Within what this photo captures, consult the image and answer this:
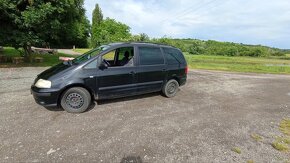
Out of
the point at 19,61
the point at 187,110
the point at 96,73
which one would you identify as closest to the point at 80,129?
the point at 96,73

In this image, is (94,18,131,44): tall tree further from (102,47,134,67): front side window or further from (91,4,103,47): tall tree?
(102,47,134,67): front side window

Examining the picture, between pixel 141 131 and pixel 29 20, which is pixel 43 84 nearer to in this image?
pixel 141 131

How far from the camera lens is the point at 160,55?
6.36m

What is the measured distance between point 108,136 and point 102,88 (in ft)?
5.54

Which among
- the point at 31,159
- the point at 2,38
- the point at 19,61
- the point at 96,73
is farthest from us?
the point at 19,61

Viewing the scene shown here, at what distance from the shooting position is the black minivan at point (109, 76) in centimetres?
473

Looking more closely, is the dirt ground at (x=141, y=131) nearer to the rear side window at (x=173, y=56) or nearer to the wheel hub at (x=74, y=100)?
the wheel hub at (x=74, y=100)

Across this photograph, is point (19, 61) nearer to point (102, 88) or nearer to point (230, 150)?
point (102, 88)

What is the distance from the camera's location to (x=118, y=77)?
539 cm

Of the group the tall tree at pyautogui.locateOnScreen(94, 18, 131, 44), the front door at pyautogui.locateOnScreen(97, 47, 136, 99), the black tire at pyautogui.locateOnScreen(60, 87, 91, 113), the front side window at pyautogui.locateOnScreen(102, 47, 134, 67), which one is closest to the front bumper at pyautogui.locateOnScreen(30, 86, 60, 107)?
the black tire at pyautogui.locateOnScreen(60, 87, 91, 113)

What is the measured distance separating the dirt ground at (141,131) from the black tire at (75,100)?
18cm

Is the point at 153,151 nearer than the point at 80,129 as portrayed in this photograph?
Yes

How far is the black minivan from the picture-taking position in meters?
4.73

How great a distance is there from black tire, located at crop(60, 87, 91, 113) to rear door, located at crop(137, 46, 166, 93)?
1654mm
